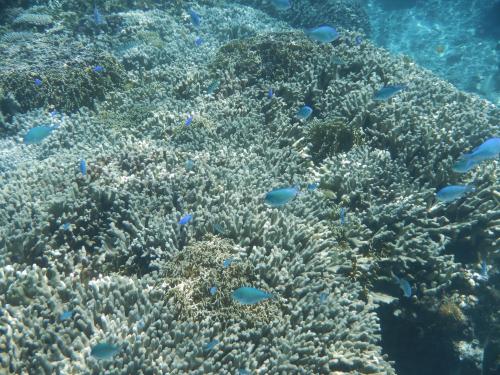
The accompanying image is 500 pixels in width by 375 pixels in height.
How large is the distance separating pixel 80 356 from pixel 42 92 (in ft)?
22.2

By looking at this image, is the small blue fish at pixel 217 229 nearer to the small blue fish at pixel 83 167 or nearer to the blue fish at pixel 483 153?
the small blue fish at pixel 83 167

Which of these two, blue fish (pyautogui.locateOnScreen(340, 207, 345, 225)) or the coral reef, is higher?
the coral reef

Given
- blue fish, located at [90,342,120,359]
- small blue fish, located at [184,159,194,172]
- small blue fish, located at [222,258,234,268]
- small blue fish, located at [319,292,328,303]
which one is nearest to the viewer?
blue fish, located at [90,342,120,359]

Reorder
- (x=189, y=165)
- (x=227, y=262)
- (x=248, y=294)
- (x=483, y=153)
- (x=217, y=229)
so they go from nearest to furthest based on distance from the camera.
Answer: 1. (x=248, y=294)
2. (x=227, y=262)
3. (x=217, y=229)
4. (x=483, y=153)
5. (x=189, y=165)

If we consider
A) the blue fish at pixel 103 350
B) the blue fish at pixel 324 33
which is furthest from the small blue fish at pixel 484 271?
the blue fish at pixel 103 350

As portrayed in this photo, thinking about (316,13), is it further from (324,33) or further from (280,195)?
(280,195)

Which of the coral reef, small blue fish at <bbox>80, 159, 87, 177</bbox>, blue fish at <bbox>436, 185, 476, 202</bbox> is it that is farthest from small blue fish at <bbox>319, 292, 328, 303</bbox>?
the coral reef

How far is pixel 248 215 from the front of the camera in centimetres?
430

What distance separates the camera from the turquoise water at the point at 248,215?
3.34 metres

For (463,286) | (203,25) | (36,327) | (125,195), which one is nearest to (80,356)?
(36,327)

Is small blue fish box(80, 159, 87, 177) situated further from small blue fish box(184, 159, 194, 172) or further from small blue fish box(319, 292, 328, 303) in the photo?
small blue fish box(319, 292, 328, 303)

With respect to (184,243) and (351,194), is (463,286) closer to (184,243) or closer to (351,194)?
(351,194)

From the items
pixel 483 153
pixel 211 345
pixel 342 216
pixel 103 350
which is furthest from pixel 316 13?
pixel 103 350

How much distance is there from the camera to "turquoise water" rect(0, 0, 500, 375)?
3342 mm
